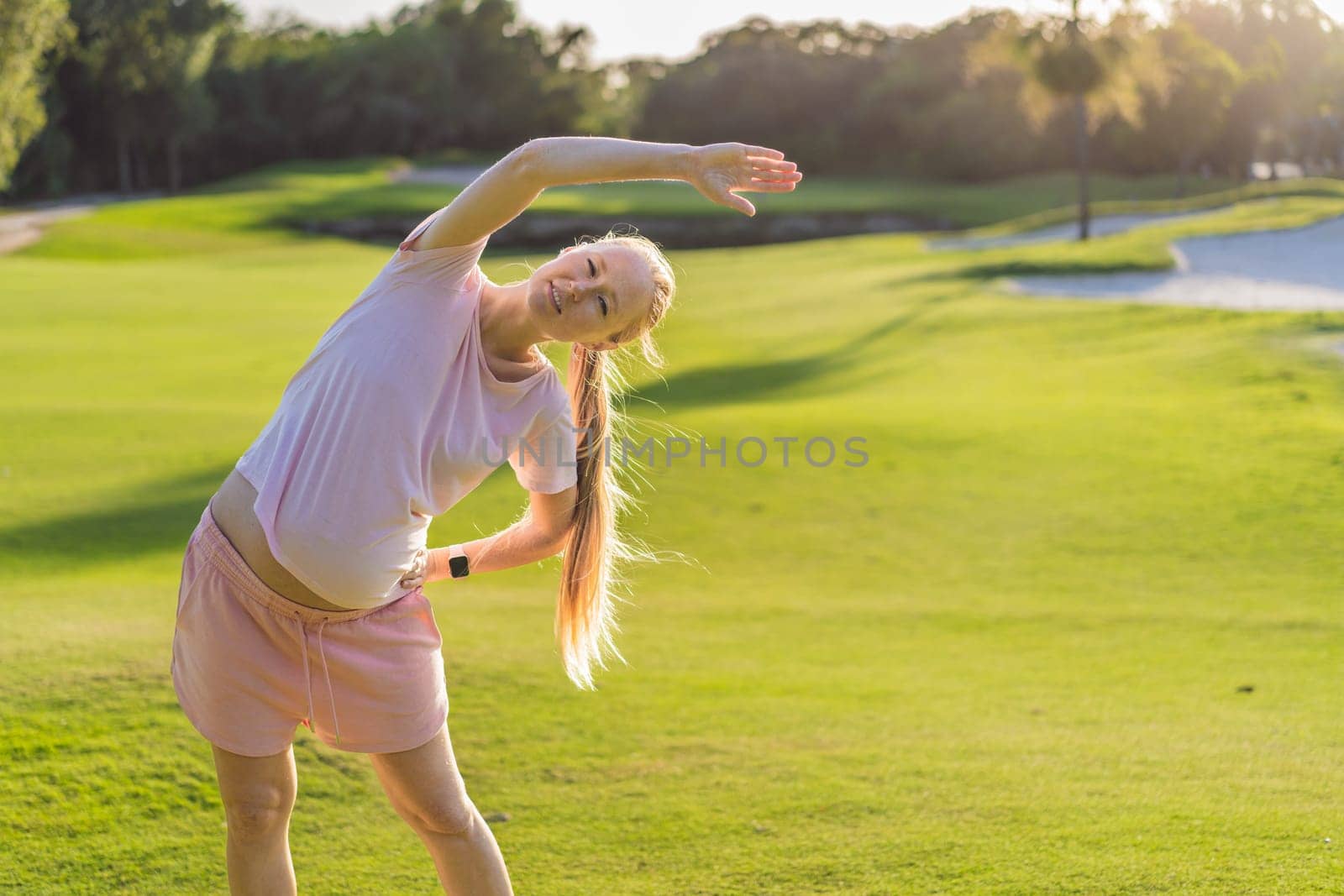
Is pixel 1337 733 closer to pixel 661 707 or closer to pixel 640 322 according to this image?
pixel 661 707

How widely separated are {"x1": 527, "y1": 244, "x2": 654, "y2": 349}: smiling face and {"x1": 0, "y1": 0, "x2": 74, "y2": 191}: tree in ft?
101

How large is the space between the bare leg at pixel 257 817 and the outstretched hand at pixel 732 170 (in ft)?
4.31

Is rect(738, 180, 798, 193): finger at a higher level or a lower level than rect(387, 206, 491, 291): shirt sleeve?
higher

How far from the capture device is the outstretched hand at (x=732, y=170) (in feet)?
7.39

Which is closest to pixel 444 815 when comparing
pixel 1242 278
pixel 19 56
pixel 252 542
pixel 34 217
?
pixel 252 542

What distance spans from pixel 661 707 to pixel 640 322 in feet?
7.38

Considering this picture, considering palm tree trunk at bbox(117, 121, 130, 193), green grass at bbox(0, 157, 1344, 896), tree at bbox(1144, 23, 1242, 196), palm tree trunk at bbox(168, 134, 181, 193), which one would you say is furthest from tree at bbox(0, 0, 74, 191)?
tree at bbox(1144, 23, 1242, 196)

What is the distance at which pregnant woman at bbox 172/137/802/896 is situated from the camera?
2.19 metres

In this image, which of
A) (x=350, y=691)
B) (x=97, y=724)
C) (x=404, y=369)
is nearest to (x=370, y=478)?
(x=404, y=369)

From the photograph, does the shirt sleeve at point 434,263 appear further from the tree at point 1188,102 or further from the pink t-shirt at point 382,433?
the tree at point 1188,102

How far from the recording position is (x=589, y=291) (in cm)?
231

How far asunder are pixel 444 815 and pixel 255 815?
348mm

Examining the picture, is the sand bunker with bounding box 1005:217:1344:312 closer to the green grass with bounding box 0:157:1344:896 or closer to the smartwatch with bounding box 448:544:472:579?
the green grass with bounding box 0:157:1344:896

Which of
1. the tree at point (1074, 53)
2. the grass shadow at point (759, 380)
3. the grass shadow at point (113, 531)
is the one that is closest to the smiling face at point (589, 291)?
the grass shadow at point (113, 531)
